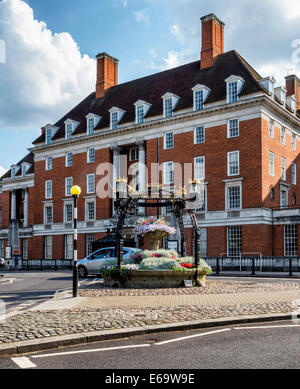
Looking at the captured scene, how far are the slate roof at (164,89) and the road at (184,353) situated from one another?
34.3m

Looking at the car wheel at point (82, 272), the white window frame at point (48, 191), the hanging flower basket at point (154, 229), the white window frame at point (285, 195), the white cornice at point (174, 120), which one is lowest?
the car wheel at point (82, 272)

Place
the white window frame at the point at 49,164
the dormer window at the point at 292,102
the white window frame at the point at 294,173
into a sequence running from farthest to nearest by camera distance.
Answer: the white window frame at the point at 49,164 < the white window frame at the point at 294,173 < the dormer window at the point at 292,102

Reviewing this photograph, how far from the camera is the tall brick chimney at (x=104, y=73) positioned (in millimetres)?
58250

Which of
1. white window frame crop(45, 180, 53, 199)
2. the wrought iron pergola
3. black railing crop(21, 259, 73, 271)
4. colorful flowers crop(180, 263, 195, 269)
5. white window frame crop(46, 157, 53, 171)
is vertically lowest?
black railing crop(21, 259, 73, 271)

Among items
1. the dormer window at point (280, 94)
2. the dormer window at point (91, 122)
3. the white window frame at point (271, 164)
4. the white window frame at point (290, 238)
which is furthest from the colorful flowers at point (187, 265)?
the dormer window at point (91, 122)

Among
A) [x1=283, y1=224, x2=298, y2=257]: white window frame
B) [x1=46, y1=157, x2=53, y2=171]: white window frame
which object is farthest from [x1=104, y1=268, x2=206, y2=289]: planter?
[x1=46, y1=157, x2=53, y2=171]: white window frame

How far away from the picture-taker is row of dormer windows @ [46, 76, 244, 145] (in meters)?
42.2

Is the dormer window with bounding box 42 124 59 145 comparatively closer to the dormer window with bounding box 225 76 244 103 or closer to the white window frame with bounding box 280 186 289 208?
the dormer window with bounding box 225 76 244 103

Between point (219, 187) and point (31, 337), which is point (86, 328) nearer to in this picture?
point (31, 337)

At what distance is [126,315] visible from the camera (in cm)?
1062

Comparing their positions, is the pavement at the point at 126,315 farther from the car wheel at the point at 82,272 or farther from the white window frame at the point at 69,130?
the white window frame at the point at 69,130

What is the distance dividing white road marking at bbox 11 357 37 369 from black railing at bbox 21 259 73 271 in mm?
36298
